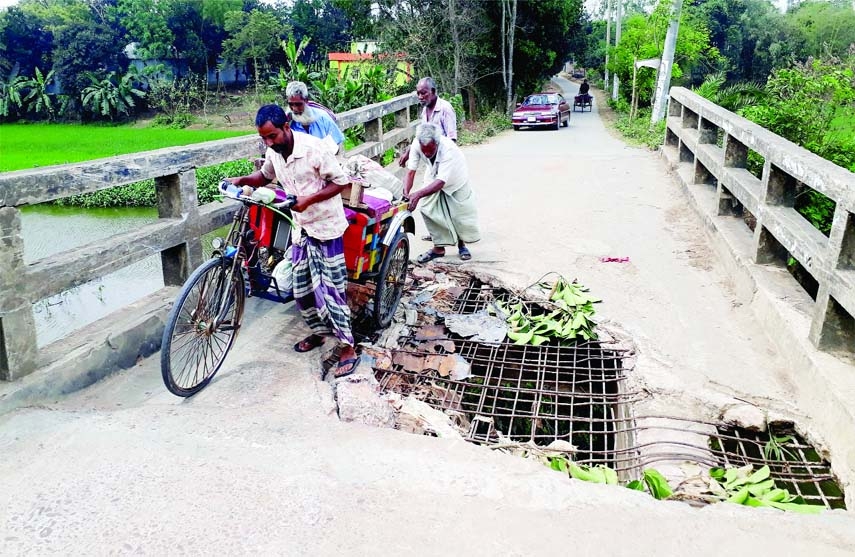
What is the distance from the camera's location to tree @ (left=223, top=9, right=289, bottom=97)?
4172 centimetres

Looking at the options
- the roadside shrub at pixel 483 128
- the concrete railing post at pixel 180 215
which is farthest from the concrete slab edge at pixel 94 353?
the roadside shrub at pixel 483 128

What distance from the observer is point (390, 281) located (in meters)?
4.99

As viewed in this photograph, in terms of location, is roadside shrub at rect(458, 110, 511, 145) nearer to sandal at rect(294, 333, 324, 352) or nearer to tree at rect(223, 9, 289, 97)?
sandal at rect(294, 333, 324, 352)

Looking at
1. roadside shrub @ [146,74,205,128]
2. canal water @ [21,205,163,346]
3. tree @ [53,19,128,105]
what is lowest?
canal water @ [21,205,163,346]

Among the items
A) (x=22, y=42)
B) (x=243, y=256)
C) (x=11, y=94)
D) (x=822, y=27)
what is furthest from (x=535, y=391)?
(x=822, y=27)

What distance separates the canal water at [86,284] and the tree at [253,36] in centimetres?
2318

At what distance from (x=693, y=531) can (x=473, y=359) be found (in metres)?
2.18

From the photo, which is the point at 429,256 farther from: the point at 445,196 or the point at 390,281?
the point at 390,281

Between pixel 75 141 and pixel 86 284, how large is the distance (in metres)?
24.4

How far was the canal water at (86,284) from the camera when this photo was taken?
11062 mm

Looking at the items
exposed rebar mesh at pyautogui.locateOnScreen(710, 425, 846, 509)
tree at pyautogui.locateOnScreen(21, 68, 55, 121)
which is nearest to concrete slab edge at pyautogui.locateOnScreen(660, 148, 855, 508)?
exposed rebar mesh at pyautogui.locateOnScreen(710, 425, 846, 509)

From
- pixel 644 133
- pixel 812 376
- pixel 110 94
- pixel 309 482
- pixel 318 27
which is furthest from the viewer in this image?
pixel 318 27

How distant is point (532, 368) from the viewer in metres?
4.52

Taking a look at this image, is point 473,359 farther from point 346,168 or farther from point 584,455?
point 346,168
